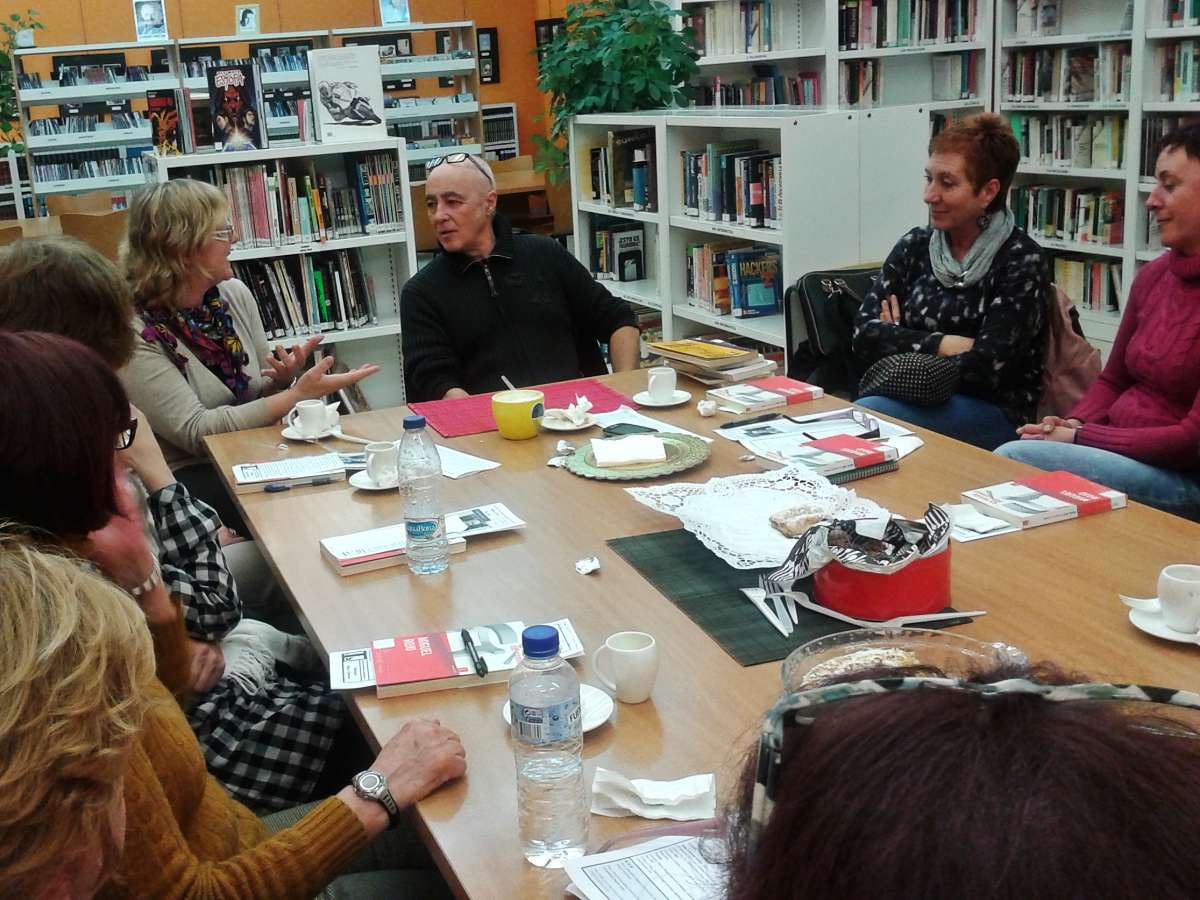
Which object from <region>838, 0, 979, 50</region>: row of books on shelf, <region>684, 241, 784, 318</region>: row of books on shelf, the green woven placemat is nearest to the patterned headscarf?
the green woven placemat

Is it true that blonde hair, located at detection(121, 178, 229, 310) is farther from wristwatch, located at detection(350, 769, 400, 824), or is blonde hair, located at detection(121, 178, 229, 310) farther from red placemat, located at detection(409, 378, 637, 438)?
wristwatch, located at detection(350, 769, 400, 824)

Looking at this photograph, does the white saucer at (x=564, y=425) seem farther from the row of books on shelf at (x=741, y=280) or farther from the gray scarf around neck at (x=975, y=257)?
the row of books on shelf at (x=741, y=280)

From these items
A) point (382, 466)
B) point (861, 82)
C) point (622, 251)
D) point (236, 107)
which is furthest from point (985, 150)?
point (861, 82)

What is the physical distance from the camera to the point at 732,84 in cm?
657

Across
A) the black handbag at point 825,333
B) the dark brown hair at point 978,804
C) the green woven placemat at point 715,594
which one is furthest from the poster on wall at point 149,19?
the dark brown hair at point 978,804

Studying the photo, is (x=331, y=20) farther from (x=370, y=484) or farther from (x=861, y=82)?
(x=370, y=484)

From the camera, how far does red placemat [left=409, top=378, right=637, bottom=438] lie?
8.61ft

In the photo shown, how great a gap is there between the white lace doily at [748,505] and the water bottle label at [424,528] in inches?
15.6

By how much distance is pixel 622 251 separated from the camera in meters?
5.43

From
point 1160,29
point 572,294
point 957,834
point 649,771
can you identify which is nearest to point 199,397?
point 572,294

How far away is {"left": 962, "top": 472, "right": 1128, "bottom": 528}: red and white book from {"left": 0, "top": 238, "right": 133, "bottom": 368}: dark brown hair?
4.64ft

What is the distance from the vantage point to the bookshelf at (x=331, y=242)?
4.41 meters

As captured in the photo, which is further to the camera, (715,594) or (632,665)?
(715,594)

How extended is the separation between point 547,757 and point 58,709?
48 centimetres
